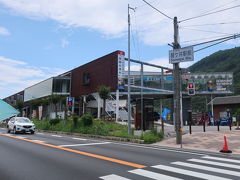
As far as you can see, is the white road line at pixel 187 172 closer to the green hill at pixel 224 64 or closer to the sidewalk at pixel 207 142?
the sidewalk at pixel 207 142

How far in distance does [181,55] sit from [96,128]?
30.3 feet

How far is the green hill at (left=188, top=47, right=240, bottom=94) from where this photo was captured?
2606 inches

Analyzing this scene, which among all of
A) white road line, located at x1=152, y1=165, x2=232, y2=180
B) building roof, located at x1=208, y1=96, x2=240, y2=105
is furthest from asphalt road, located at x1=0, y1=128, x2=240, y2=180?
building roof, located at x1=208, y1=96, x2=240, y2=105

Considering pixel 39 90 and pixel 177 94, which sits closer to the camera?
pixel 177 94

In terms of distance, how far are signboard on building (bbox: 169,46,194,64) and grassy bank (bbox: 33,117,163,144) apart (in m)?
4.97

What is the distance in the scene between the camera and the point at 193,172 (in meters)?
6.53

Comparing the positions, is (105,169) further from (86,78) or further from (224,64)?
(224,64)

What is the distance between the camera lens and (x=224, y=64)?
7081 centimetres

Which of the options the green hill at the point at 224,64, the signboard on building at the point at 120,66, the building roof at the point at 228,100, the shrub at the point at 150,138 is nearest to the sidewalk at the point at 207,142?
the shrub at the point at 150,138

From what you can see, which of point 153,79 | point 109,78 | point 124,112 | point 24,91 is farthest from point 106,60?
point 24,91

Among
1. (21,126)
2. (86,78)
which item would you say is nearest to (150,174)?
(21,126)

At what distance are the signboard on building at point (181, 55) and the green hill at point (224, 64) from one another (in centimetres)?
5743

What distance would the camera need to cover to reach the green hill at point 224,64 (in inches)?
2606

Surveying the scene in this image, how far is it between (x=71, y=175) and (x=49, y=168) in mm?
1139
